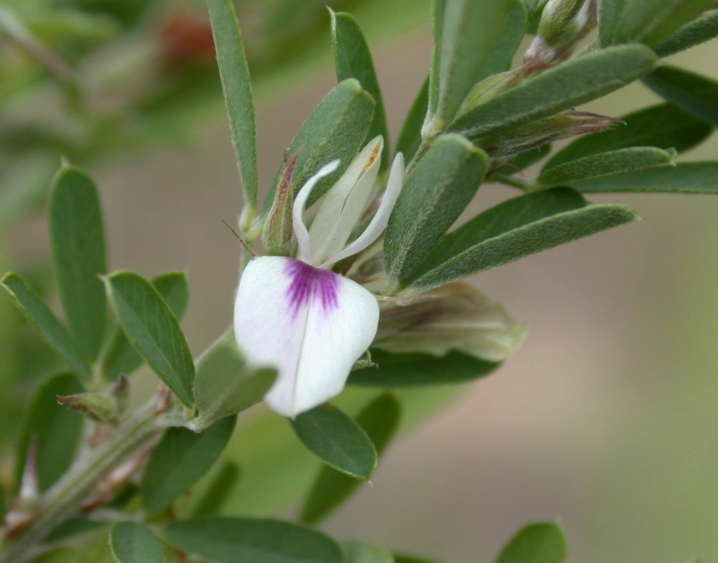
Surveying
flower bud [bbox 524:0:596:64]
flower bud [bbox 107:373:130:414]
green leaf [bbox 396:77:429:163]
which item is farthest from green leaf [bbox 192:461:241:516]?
flower bud [bbox 524:0:596:64]

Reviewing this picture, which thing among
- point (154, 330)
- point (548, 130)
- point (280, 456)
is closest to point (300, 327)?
point (154, 330)

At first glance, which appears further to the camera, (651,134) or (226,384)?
(651,134)

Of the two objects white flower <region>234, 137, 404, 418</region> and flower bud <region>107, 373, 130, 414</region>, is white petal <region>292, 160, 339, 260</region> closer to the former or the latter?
white flower <region>234, 137, 404, 418</region>

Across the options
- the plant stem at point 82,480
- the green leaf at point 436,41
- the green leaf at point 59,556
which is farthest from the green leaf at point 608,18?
the green leaf at point 59,556

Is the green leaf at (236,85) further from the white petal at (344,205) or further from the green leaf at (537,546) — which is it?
the green leaf at (537,546)

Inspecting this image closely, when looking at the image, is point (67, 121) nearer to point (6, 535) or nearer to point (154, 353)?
point (6, 535)

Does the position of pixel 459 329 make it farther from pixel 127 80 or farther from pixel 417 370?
pixel 127 80

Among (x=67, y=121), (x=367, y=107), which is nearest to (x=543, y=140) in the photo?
(x=367, y=107)

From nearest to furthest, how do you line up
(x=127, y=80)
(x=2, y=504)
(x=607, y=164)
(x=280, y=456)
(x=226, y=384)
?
(x=226, y=384)
(x=607, y=164)
(x=2, y=504)
(x=280, y=456)
(x=127, y=80)
